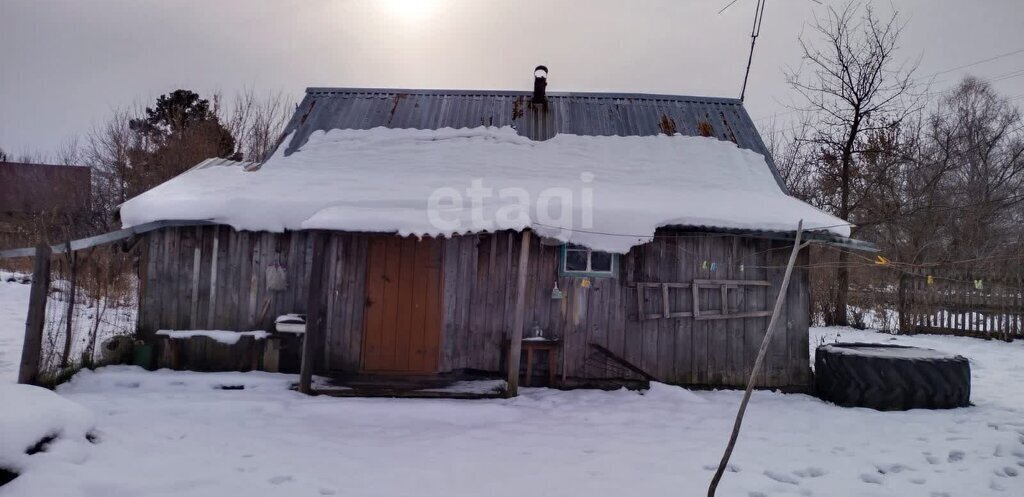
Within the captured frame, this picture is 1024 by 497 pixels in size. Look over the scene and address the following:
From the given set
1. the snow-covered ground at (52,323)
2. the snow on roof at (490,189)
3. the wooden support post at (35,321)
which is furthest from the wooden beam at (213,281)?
the wooden support post at (35,321)

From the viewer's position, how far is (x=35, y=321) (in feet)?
19.3

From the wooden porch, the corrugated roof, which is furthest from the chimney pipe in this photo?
the wooden porch

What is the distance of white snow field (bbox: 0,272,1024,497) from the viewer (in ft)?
13.5

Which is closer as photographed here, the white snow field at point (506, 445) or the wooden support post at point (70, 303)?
the white snow field at point (506, 445)

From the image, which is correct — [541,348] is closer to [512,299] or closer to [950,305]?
[512,299]

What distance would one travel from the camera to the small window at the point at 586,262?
781cm

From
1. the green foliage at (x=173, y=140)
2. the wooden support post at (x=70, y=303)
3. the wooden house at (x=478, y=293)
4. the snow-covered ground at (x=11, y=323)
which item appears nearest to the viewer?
the wooden support post at (x=70, y=303)

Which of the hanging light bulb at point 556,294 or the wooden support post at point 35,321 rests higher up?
the hanging light bulb at point 556,294

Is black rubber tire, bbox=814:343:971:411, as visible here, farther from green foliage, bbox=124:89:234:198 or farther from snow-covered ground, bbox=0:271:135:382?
green foliage, bbox=124:89:234:198

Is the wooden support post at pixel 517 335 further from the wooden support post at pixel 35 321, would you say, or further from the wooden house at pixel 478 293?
the wooden support post at pixel 35 321

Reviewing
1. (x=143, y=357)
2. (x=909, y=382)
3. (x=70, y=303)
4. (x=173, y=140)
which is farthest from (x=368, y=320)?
(x=173, y=140)

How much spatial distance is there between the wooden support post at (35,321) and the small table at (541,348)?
5.61 metres

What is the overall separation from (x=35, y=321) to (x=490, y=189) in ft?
18.5

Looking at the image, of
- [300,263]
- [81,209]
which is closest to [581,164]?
[300,263]
